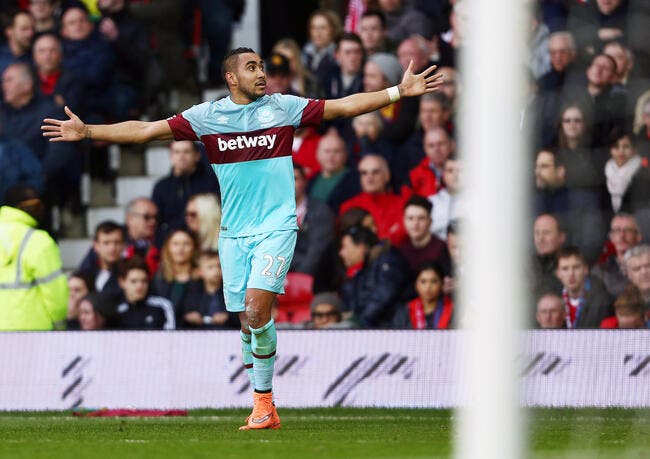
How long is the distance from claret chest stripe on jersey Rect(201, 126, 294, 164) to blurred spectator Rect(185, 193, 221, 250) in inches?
165

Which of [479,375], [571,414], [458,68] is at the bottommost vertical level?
[571,414]

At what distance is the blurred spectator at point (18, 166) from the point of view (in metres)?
15.6

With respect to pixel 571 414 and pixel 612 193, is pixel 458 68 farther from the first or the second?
pixel 571 414

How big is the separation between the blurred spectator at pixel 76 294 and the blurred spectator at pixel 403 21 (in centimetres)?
364

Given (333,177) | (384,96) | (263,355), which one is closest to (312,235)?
(333,177)

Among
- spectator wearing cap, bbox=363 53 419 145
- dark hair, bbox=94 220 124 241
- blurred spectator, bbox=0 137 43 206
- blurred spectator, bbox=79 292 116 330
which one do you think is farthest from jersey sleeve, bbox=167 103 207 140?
blurred spectator, bbox=0 137 43 206

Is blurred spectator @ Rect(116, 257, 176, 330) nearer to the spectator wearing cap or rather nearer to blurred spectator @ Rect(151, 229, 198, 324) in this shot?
blurred spectator @ Rect(151, 229, 198, 324)

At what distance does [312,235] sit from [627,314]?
291 cm

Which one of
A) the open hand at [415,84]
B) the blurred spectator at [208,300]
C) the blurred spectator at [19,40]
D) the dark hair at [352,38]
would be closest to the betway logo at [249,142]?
the open hand at [415,84]

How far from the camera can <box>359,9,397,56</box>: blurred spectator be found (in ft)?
49.6

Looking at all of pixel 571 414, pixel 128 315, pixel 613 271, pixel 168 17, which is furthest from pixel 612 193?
pixel 168 17

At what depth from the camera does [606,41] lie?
1255 cm

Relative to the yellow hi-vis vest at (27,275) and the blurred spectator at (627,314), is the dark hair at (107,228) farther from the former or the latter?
the blurred spectator at (627,314)

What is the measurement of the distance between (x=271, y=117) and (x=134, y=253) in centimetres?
501
